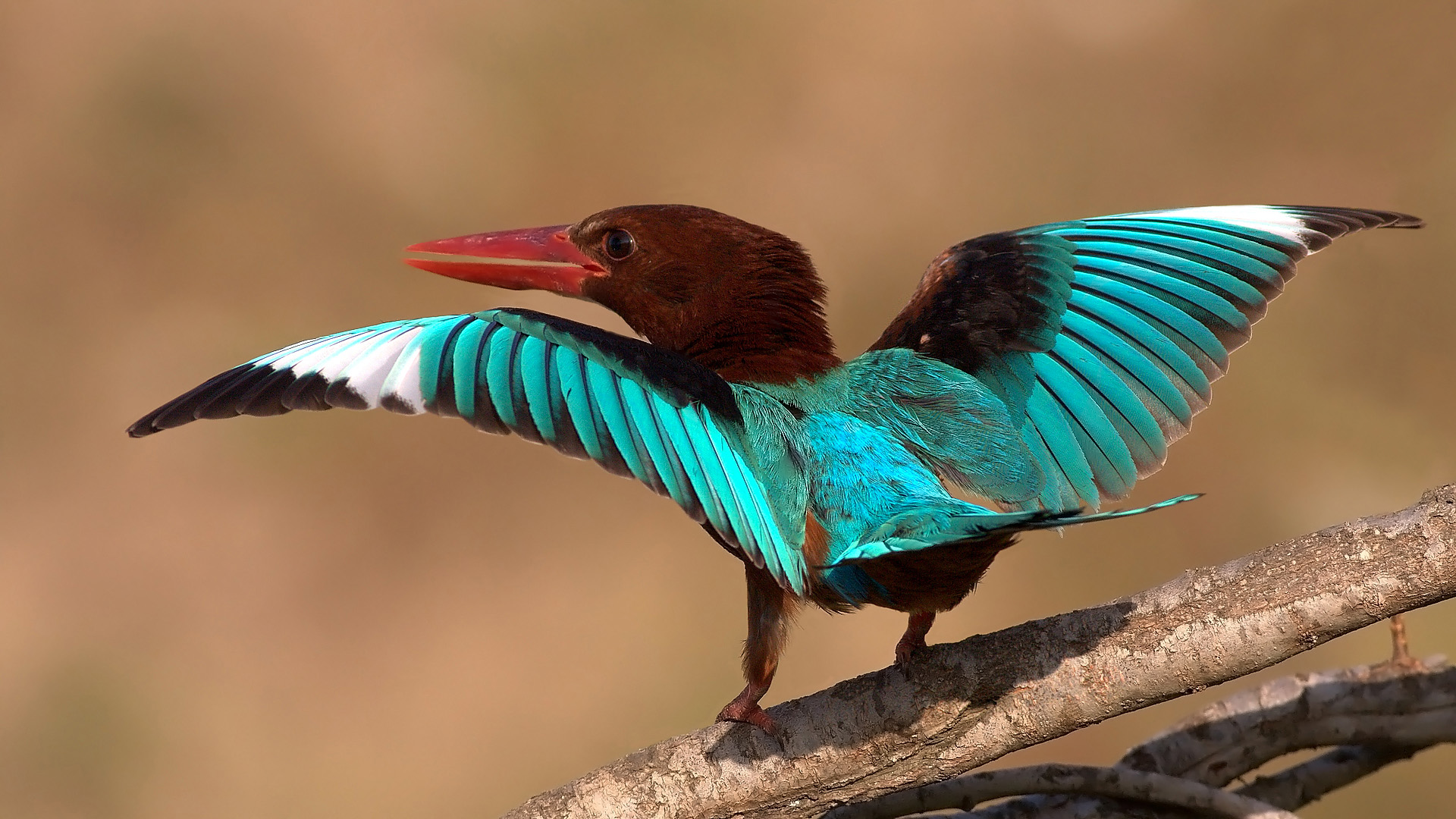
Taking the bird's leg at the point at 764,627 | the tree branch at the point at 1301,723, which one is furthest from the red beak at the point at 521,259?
the tree branch at the point at 1301,723

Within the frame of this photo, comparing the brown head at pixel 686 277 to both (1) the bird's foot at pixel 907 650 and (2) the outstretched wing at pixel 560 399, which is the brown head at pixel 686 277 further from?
(1) the bird's foot at pixel 907 650

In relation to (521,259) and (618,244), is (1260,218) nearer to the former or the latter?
(618,244)

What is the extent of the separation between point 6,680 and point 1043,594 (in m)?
3.43

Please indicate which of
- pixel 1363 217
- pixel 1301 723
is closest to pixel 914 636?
pixel 1301 723

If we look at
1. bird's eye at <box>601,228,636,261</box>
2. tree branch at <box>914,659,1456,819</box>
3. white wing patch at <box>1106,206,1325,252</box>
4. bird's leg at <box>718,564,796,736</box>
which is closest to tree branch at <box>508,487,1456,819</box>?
bird's leg at <box>718,564,796,736</box>

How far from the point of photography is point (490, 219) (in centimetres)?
484

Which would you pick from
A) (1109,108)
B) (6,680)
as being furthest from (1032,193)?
(6,680)

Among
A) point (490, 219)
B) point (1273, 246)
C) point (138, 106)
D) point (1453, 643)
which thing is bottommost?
point (1453, 643)

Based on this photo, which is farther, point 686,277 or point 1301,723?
point 686,277

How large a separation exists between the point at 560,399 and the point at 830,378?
0.55m

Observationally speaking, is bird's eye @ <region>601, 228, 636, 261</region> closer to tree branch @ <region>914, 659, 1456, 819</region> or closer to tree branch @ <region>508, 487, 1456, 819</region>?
tree branch @ <region>508, 487, 1456, 819</region>

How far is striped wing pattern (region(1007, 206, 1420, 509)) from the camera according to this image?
2.05 meters

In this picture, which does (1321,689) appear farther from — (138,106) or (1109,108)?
(138,106)

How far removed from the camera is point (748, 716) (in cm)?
181
